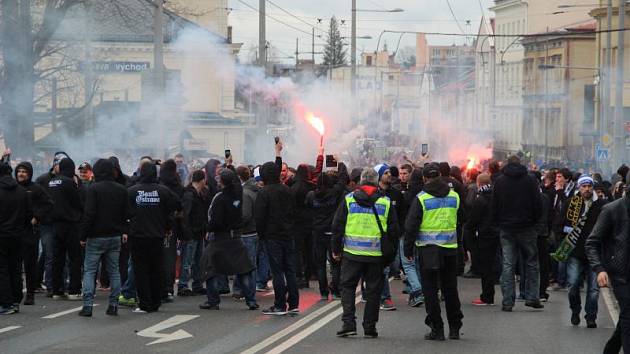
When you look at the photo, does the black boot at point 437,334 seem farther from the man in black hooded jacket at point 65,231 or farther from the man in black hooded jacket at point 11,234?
the man in black hooded jacket at point 65,231

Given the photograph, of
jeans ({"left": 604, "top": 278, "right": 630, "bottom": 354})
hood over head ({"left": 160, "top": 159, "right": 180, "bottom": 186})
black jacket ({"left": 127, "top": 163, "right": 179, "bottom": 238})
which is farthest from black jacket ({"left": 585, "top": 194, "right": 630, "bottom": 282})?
hood over head ({"left": 160, "top": 159, "right": 180, "bottom": 186})

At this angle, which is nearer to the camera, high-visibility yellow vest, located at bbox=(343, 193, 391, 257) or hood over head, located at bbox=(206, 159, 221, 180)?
high-visibility yellow vest, located at bbox=(343, 193, 391, 257)

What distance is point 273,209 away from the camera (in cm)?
1527

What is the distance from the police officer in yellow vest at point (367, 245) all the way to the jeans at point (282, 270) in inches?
→ 71.5

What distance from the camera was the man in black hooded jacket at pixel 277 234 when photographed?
15.2 metres

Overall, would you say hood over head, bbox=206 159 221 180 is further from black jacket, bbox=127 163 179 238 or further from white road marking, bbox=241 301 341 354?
black jacket, bbox=127 163 179 238

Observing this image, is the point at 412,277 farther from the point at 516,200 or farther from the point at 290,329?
the point at 290,329

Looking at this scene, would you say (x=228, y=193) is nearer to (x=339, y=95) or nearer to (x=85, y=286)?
(x=85, y=286)

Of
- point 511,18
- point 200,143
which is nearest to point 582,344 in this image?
point 200,143

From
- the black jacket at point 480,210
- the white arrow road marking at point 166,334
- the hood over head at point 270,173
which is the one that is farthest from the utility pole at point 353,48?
the white arrow road marking at point 166,334

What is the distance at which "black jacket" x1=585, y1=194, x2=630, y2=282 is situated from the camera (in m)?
10.3

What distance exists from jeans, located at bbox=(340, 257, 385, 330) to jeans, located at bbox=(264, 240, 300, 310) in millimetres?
1763

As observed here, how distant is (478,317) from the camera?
1529 centimetres

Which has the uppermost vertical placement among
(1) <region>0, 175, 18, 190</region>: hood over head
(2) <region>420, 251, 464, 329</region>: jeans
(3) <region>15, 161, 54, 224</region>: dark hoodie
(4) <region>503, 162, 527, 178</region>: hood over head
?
(4) <region>503, 162, 527, 178</region>: hood over head
